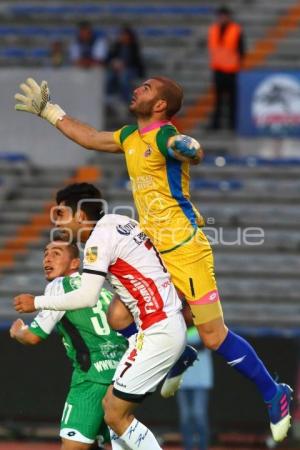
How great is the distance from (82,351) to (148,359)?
639 mm

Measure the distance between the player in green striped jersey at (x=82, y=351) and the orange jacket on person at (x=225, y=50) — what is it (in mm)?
8991

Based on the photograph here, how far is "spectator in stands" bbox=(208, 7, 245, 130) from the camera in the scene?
690 inches

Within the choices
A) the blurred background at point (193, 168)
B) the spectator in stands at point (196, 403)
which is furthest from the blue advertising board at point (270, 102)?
the spectator in stands at point (196, 403)

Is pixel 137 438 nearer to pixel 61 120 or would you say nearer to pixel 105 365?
pixel 105 365

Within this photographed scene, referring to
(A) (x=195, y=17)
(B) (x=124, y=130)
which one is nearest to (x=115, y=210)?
(A) (x=195, y=17)

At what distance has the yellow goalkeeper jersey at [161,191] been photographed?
8.63 m

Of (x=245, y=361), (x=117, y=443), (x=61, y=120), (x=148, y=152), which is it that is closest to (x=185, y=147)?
(x=148, y=152)

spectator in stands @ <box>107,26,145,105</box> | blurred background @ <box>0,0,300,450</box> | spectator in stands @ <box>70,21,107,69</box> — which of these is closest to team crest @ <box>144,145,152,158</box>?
blurred background @ <box>0,0,300,450</box>

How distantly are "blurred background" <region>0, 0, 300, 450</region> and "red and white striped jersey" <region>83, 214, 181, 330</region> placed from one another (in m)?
5.56

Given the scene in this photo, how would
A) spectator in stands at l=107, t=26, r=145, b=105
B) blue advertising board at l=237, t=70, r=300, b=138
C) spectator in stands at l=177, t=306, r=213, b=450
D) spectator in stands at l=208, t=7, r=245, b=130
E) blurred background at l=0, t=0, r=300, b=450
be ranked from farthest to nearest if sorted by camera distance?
spectator in stands at l=107, t=26, r=145, b=105, spectator in stands at l=208, t=7, r=245, b=130, blue advertising board at l=237, t=70, r=300, b=138, blurred background at l=0, t=0, r=300, b=450, spectator in stands at l=177, t=306, r=213, b=450

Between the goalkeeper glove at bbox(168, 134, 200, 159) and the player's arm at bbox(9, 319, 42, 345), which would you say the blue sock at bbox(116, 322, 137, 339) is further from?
the goalkeeper glove at bbox(168, 134, 200, 159)

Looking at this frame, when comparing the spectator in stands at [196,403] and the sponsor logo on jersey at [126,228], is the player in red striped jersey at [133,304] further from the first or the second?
the spectator in stands at [196,403]

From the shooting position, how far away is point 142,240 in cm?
868

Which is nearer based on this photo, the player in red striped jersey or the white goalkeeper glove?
the player in red striped jersey
